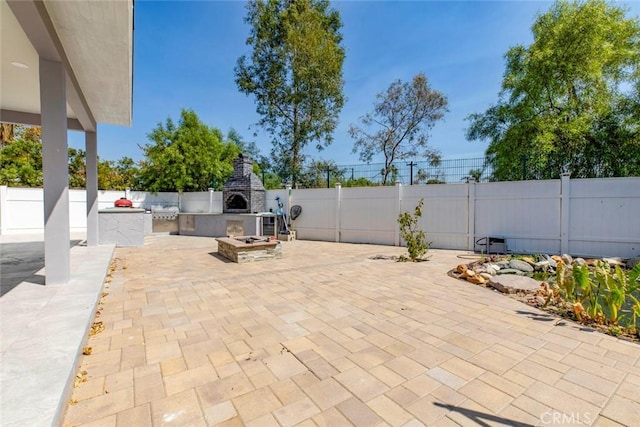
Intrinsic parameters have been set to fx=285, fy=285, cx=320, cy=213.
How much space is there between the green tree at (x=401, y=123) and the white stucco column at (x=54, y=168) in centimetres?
1280

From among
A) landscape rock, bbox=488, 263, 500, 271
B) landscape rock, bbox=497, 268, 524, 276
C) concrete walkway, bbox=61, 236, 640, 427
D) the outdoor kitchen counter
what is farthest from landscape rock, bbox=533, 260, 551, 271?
the outdoor kitchen counter

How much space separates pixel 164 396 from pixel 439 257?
6.66 m

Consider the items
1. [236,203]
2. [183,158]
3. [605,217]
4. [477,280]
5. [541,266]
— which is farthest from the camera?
[183,158]

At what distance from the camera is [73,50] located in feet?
12.6

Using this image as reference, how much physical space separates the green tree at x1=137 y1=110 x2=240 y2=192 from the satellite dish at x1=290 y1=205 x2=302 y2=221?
6.53 m

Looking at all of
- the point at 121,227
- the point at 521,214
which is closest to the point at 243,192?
the point at 121,227

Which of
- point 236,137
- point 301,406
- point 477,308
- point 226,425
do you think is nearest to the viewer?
point 226,425

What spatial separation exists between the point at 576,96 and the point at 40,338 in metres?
13.9

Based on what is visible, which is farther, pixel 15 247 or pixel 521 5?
pixel 521 5

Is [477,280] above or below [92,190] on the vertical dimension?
below

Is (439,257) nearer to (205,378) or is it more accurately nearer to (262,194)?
(205,378)

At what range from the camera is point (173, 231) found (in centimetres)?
1274

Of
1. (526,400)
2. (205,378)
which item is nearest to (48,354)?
(205,378)

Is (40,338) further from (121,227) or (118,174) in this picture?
(118,174)
